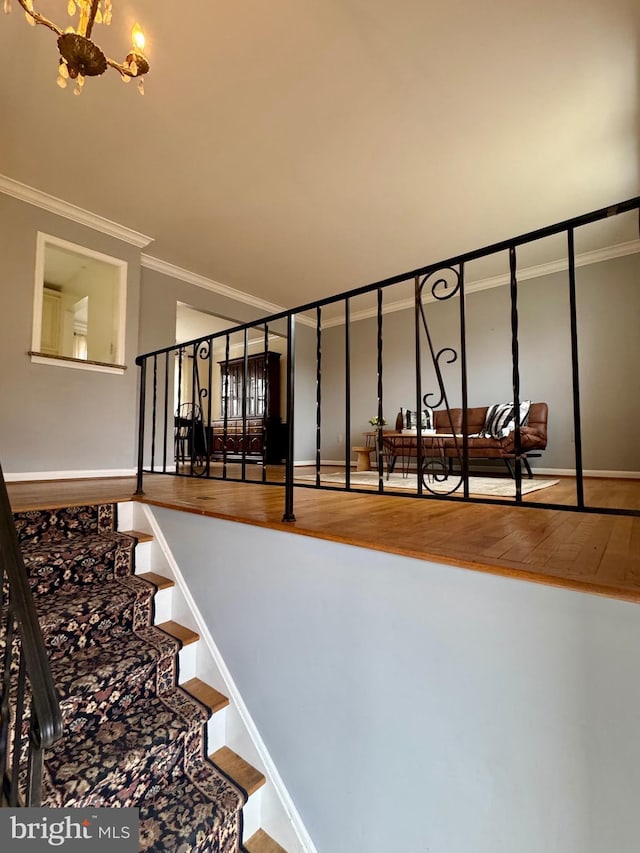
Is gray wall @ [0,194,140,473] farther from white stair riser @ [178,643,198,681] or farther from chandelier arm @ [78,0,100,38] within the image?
white stair riser @ [178,643,198,681]

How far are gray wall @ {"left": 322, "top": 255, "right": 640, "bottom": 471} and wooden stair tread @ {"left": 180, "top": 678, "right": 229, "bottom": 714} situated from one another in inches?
171

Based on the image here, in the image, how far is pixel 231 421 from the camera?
737 cm

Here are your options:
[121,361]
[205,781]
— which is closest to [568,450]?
[205,781]

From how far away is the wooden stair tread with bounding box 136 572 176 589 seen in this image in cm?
187

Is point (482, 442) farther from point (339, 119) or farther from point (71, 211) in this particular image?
point (71, 211)

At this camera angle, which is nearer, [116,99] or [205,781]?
[205,781]

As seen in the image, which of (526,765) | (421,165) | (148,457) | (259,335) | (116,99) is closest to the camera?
(526,765)

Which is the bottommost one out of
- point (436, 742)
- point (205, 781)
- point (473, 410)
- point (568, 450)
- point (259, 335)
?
point (205, 781)

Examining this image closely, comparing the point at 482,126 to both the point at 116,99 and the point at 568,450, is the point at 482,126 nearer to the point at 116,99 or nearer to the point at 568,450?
the point at 116,99

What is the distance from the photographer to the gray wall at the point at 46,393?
3.25m

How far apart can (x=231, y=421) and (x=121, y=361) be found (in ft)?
11.3

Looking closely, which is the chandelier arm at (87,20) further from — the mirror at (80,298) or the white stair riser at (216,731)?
the white stair riser at (216,731)

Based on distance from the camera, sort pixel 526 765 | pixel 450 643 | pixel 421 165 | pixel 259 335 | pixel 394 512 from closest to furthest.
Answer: pixel 526 765 → pixel 450 643 → pixel 394 512 → pixel 421 165 → pixel 259 335

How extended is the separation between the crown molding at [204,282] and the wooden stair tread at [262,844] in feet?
15.7
